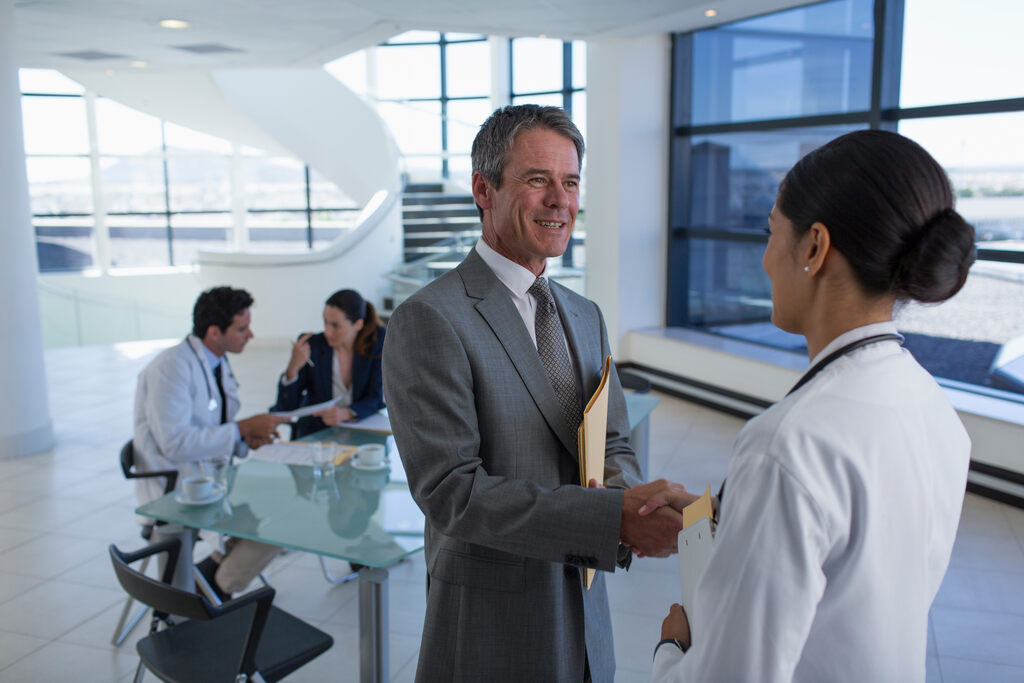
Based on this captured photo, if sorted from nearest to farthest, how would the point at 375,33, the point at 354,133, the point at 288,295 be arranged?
1. the point at 375,33
2. the point at 288,295
3. the point at 354,133

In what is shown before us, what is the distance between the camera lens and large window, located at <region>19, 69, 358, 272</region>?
1341cm

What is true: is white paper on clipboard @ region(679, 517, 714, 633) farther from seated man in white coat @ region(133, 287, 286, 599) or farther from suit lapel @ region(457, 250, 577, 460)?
seated man in white coat @ region(133, 287, 286, 599)

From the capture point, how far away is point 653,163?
7.45 metres

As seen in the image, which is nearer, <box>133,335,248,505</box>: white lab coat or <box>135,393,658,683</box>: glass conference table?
<box>135,393,658,683</box>: glass conference table

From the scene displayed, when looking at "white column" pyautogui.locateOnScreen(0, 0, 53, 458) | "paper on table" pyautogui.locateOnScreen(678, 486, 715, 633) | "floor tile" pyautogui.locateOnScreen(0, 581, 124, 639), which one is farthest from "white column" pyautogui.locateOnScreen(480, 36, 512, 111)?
"paper on table" pyautogui.locateOnScreen(678, 486, 715, 633)

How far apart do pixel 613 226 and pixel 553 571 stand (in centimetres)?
618

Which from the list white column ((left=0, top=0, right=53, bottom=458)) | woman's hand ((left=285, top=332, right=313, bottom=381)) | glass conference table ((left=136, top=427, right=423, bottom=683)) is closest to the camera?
glass conference table ((left=136, top=427, right=423, bottom=683))

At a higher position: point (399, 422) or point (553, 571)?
point (399, 422)

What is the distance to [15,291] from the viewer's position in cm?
541

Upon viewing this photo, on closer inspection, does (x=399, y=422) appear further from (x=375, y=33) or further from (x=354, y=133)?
(x=354, y=133)

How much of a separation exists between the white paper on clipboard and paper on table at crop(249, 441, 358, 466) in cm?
218

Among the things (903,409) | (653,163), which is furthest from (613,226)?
(903,409)

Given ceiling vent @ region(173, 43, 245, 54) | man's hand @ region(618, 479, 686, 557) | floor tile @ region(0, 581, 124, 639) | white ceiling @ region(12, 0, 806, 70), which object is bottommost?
floor tile @ region(0, 581, 124, 639)

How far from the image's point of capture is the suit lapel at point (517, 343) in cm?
147
